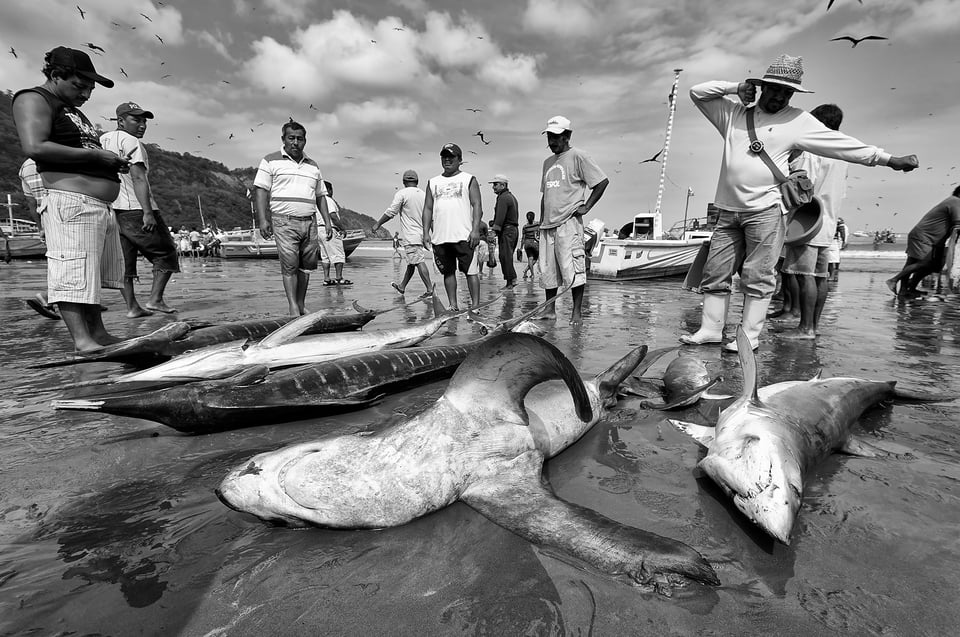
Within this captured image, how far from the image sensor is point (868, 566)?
5.54 feet

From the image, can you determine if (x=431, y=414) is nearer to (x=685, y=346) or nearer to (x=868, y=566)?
(x=868, y=566)

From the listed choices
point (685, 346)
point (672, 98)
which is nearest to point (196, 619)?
point (685, 346)

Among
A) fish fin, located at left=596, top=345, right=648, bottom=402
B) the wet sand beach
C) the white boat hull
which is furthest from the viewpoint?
the white boat hull

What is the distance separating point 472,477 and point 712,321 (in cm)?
420

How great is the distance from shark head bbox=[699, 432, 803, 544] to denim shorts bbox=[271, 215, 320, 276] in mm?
5527

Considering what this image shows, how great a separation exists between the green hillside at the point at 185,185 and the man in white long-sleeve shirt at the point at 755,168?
185ft

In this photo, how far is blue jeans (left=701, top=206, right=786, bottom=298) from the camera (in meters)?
4.75

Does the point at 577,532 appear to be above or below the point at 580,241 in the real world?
below

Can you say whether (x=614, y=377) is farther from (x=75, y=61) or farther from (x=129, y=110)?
(x=129, y=110)

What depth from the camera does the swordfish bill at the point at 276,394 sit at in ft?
8.48

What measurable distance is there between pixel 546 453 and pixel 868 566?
133 cm

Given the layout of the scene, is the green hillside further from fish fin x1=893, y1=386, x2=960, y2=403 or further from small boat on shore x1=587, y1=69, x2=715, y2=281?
fish fin x1=893, y1=386, x2=960, y2=403

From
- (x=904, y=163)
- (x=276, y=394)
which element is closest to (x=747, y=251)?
(x=904, y=163)

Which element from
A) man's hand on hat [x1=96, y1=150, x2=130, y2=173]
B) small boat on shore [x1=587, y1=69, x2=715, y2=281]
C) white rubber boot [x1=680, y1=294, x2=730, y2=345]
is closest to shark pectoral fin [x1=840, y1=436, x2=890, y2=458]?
white rubber boot [x1=680, y1=294, x2=730, y2=345]
